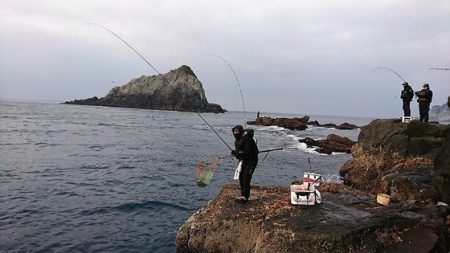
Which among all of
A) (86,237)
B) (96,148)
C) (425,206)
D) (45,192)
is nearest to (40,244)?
(86,237)

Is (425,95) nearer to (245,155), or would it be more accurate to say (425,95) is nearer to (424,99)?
(424,99)

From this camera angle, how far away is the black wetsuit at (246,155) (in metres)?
10.5

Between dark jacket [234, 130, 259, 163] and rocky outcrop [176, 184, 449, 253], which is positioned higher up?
dark jacket [234, 130, 259, 163]

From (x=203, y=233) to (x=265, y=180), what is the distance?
12937mm

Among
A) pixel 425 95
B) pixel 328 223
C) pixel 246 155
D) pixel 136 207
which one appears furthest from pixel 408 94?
pixel 136 207

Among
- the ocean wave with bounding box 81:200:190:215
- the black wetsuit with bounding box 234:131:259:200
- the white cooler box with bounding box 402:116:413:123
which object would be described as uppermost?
the white cooler box with bounding box 402:116:413:123

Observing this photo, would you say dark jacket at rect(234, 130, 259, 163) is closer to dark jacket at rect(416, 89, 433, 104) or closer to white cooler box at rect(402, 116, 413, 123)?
dark jacket at rect(416, 89, 433, 104)

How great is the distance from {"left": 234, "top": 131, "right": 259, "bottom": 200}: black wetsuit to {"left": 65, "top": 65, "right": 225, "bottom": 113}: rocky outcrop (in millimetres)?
131304

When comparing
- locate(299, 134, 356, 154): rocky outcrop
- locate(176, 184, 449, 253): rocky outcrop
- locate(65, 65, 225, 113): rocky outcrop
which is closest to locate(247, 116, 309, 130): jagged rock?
locate(299, 134, 356, 154): rocky outcrop

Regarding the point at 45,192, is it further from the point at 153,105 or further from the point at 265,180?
the point at 153,105

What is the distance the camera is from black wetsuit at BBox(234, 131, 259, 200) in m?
10.5

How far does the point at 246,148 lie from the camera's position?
10477mm

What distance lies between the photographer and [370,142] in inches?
914

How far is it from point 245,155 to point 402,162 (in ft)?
39.7
